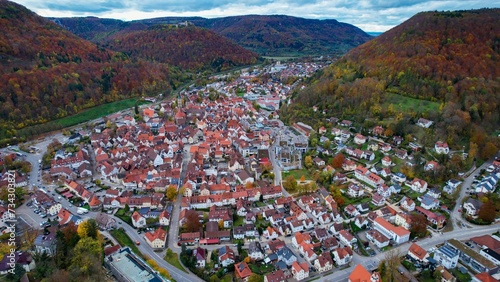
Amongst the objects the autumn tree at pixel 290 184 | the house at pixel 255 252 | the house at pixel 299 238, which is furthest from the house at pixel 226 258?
the autumn tree at pixel 290 184

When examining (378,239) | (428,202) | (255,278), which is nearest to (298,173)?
(378,239)

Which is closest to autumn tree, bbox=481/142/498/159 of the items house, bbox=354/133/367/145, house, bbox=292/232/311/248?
house, bbox=354/133/367/145

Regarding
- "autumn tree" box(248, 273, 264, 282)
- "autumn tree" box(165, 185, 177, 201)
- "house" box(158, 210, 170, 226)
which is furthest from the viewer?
"autumn tree" box(165, 185, 177, 201)

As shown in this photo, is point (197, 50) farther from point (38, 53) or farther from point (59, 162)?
point (59, 162)

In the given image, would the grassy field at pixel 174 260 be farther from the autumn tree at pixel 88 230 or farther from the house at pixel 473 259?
the house at pixel 473 259

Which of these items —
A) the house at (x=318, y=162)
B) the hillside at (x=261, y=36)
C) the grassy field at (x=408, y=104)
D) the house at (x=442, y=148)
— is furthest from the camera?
the hillside at (x=261, y=36)

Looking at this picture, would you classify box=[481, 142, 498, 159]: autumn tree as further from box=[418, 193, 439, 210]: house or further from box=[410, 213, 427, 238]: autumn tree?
box=[410, 213, 427, 238]: autumn tree

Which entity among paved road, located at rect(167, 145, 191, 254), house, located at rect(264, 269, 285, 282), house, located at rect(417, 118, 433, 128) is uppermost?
house, located at rect(417, 118, 433, 128)
